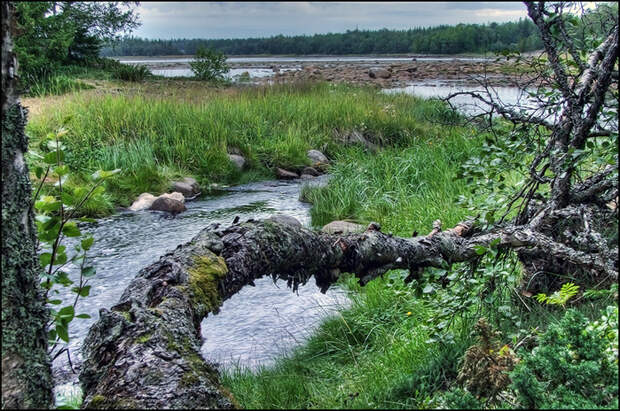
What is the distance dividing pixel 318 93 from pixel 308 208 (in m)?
7.85

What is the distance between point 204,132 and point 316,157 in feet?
7.51

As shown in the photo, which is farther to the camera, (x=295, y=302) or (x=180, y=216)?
(x=180, y=216)

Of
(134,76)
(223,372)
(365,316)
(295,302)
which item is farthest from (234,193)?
(134,76)

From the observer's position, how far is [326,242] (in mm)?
2670

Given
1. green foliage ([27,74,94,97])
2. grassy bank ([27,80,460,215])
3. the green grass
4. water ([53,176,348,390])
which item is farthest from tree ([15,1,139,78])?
the green grass

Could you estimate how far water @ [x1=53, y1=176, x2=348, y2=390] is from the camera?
3990mm

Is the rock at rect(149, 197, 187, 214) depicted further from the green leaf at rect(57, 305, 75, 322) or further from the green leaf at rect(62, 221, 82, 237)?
the green leaf at rect(57, 305, 75, 322)

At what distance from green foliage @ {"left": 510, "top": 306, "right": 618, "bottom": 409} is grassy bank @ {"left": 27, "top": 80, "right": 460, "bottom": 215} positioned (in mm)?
5995

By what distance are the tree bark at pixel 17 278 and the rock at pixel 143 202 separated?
258 inches

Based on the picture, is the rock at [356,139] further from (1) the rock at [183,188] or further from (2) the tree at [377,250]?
(2) the tree at [377,250]

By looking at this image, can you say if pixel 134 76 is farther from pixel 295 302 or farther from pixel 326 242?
pixel 326 242

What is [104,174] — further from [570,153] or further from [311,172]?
[311,172]

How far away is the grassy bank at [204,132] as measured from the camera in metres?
8.81

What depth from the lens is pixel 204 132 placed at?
408 inches
